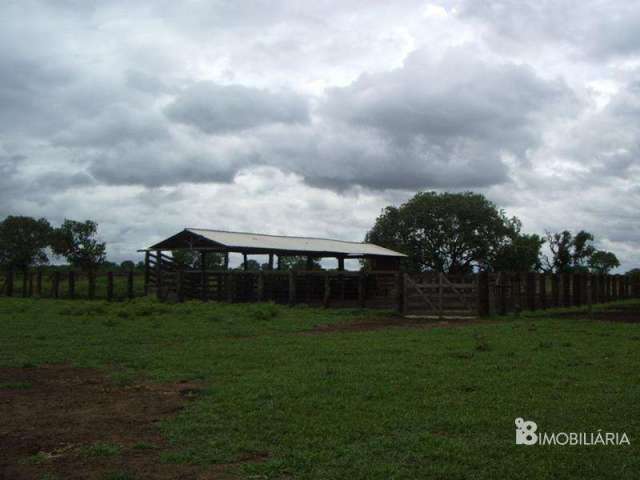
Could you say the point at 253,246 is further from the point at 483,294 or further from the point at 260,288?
the point at 483,294

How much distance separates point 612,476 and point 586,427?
1489 mm

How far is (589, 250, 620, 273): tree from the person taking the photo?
3350 inches

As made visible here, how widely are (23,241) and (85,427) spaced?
6853 cm

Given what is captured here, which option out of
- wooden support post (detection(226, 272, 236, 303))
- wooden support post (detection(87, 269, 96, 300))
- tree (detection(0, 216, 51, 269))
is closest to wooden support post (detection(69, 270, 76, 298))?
wooden support post (detection(87, 269, 96, 300))

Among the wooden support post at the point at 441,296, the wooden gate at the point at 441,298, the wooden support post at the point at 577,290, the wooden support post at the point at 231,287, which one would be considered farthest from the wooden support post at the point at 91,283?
the wooden support post at the point at 577,290

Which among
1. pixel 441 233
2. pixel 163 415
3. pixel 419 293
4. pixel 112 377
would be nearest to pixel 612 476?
pixel 163 415

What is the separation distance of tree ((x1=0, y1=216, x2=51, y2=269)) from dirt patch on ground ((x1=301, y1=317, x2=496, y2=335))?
177ft

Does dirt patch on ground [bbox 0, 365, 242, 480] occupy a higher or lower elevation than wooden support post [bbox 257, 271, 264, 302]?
lower

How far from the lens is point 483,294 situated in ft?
78.1

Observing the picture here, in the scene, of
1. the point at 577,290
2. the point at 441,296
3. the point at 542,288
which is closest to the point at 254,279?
the point at 441,296

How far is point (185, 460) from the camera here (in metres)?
6.14

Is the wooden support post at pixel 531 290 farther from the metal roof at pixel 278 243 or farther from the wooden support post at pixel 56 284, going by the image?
the wooden support post at pixel 56 284

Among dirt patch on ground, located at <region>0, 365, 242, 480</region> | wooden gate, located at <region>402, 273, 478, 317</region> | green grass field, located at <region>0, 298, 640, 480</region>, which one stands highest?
wooden gate, located at <region>402, 273, 478, 317</region>

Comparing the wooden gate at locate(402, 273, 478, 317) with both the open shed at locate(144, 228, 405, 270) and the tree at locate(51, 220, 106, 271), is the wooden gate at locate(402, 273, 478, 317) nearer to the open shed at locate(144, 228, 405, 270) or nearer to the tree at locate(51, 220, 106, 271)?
the open shed at locate(144, 228, 405, 270)
